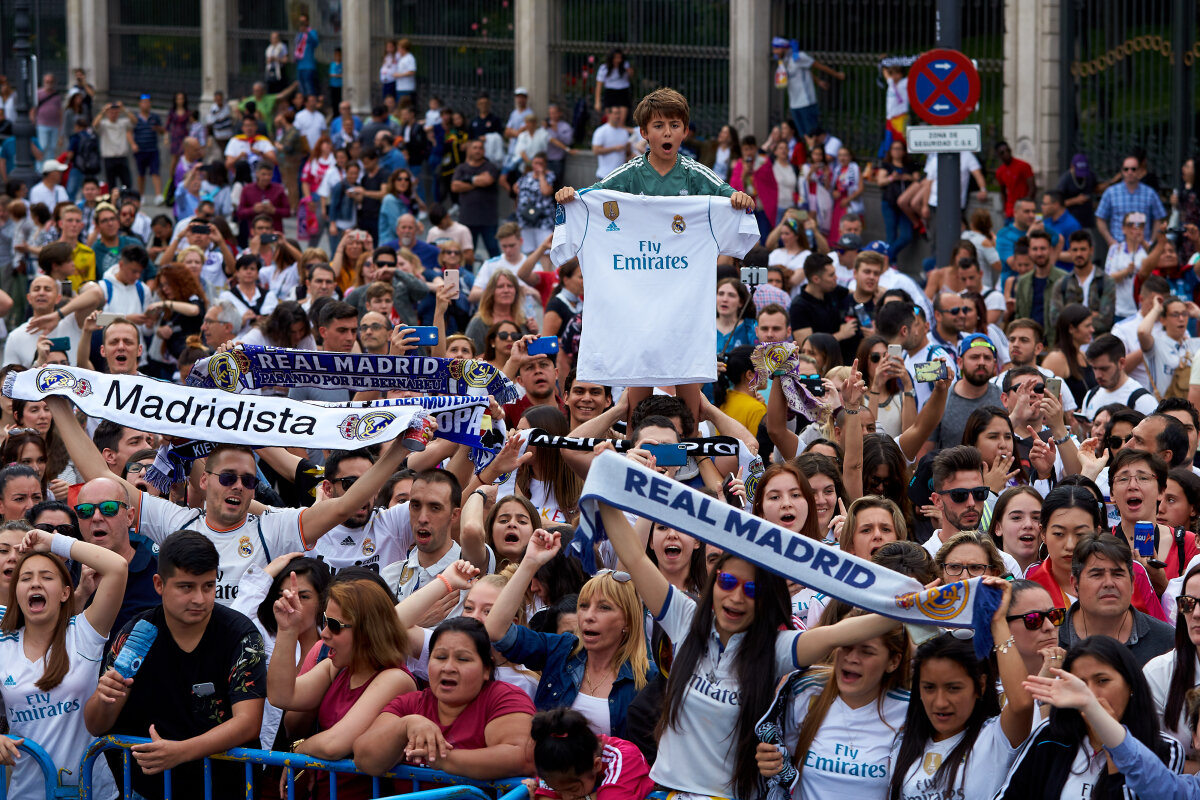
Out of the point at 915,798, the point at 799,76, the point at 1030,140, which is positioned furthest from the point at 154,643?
the point at 799,76

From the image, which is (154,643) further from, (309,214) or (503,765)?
(309,214)

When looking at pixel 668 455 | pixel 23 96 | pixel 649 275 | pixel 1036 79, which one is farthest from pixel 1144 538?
pixel 23 96

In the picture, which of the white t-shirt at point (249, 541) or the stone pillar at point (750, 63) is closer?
the white t-shirt at point (249, 541)

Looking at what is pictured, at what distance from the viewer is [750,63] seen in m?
23.2

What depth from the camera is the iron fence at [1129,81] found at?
19.0 metres

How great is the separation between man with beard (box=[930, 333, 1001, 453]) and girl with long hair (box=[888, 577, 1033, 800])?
4.34 meters

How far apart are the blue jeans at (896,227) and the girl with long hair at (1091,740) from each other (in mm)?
14950

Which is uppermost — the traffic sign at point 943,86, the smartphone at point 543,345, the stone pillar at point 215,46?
the stone pillar at point 215,46

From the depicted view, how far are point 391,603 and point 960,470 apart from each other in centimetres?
282

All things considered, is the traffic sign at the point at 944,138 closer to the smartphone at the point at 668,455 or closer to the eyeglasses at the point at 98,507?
the smartphone at the point at 668,455

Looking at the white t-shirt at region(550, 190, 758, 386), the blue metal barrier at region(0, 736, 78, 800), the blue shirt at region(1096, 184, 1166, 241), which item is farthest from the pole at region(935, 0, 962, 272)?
the blue metal barrier at region(0, 736, 78, 800)

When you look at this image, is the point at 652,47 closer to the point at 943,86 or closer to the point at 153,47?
the point at 943,86

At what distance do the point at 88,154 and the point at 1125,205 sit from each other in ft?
50.8

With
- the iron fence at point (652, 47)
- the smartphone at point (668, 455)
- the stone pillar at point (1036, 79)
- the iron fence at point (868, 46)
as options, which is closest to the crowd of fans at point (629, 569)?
the smartphone at point (668, 455)
